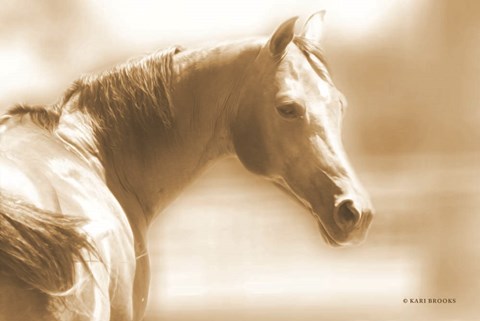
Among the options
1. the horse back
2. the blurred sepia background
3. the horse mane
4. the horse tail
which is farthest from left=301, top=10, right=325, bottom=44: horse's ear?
the blurred sepia background

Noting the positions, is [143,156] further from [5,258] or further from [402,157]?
[402,157]

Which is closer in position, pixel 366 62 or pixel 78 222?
pixel 78 222

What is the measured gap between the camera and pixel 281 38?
3.23 ft

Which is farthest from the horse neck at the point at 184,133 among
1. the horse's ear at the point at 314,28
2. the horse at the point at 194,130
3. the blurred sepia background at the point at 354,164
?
the blurred sepia background at the point at 354,164

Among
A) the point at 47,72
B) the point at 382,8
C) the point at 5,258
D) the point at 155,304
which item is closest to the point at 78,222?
the point at 5,258

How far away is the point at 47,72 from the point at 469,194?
127 centimetres

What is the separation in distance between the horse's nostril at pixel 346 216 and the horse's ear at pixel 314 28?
10.8 inches

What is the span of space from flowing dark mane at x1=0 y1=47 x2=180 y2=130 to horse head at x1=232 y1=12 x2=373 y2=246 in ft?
0.38

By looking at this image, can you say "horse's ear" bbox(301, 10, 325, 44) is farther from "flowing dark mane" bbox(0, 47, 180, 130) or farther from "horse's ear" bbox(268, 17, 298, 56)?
"flowing dark mane" bbox(0, 47, 180, 130)

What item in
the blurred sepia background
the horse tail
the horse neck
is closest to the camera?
the horse tail

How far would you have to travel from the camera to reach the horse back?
64cm

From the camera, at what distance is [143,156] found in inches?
39.8

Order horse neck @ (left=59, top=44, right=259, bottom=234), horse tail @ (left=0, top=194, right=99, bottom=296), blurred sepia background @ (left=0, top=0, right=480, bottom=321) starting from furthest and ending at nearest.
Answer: blurred sepia background @ (left=0, top=0, right=480, bottom=321), horse neck @ (left=59, top=44, right=259, bottom=234), horse tail @ (left=0, top=194, right=99, bottom=296)

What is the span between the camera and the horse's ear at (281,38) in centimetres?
98
